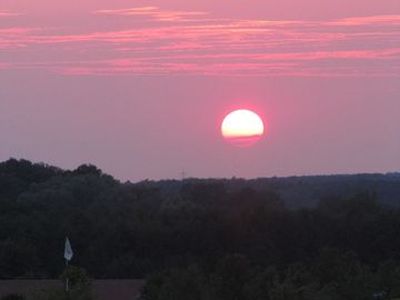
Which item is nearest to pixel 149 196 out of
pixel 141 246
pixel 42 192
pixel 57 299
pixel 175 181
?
pixel 42 192

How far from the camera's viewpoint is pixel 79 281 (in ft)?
132

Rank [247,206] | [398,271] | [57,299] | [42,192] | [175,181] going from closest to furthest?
[57,299], [398,271], [247,206], [42,192], [175,181]

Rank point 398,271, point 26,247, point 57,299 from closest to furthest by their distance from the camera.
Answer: point 57,299, point 398,271, point 26,247

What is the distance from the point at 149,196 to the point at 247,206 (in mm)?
13171

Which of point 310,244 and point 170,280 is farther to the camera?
point 310,244

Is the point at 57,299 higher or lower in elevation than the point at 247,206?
lower

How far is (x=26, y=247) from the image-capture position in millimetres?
69625

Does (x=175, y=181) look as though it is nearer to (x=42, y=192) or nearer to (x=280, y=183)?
(x=280, y=183)

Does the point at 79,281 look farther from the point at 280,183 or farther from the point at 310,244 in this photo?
the point at 280,183

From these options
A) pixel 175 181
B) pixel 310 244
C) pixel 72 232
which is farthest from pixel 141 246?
pixel 175 181

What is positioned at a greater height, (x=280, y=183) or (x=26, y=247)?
(x=280, y=183)

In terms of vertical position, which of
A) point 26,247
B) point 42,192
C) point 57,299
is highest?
point 42,192

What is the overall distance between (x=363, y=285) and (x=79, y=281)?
798 cm

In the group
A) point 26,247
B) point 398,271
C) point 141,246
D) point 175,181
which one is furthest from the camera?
point 175,181
